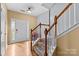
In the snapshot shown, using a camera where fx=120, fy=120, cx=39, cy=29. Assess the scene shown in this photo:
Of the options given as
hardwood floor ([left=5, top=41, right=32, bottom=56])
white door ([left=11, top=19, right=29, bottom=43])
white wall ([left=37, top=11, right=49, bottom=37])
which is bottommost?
hardwood floor ([left=5, top=41, right=32, bottom=56])

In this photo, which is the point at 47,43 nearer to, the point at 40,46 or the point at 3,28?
the point at 40,46

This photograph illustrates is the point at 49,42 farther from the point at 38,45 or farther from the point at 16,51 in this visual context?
the point at 16,51

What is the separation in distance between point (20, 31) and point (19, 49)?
322 millimetres

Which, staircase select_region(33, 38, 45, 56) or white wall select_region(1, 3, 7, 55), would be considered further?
staircase select_region(33, 38, 45, 56)

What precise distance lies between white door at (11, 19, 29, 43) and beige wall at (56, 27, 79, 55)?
66cm

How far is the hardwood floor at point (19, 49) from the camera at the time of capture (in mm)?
2107

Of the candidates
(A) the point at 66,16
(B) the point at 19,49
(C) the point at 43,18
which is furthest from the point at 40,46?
(A) the point at 66,16

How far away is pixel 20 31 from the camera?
7.11ft

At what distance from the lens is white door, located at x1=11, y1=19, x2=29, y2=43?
2.14 metres

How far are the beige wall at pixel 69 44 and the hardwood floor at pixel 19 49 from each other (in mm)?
536

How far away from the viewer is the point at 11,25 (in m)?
2.13

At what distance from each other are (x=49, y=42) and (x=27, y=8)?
0.76 meters

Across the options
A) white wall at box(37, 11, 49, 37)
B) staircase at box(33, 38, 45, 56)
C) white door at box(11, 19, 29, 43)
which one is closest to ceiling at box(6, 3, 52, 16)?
white wall at box(37, 11, 49, 37)

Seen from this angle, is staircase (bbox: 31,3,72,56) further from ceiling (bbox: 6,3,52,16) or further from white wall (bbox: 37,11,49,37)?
ceiling (bbox: 6,3,52,16)
